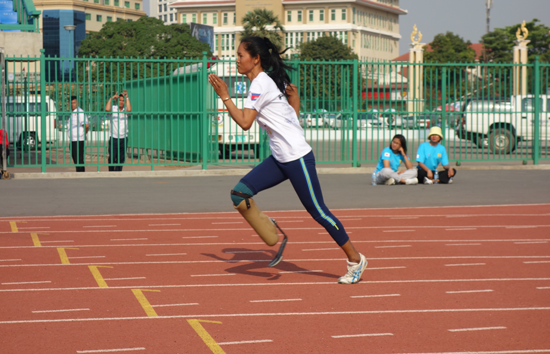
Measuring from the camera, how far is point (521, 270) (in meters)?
6.40

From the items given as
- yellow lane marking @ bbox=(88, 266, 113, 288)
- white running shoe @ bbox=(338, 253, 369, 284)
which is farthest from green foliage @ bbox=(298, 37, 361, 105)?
white running shoe @ bbox=(338, 253, 369, 284)

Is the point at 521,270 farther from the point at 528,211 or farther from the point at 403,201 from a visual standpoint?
the point at 403,201

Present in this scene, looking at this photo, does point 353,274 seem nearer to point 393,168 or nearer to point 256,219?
point 256,219

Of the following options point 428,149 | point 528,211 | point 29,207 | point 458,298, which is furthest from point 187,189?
point 458,298

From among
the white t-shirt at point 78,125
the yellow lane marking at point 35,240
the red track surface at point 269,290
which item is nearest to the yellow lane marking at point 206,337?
the red track surface at point 269,290

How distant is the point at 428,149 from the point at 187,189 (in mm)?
4382

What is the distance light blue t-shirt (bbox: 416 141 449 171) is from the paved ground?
0.52 m

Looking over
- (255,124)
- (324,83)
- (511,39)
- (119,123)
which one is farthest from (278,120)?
(511,39)

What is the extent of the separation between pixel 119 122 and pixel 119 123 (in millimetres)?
20

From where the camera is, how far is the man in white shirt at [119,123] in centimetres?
1596

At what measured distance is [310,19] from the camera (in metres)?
131

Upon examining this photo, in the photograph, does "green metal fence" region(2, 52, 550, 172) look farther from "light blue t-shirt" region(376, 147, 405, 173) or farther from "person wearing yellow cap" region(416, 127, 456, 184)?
"light blue t-shirt" region(376, 147, 405, 173)

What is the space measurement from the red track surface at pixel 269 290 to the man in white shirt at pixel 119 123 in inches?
275

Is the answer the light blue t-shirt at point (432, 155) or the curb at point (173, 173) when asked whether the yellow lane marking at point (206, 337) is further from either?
the curb at point (173, 173)
